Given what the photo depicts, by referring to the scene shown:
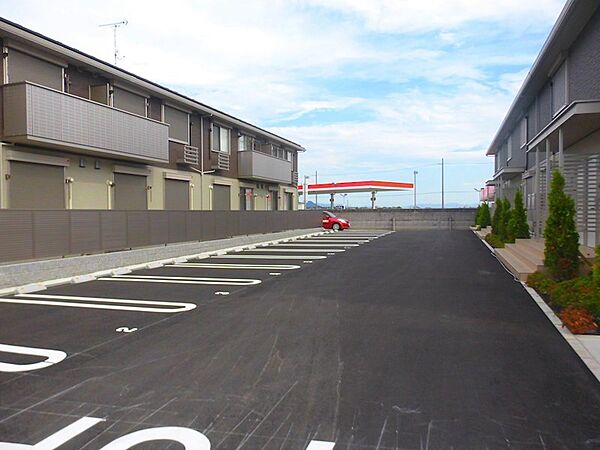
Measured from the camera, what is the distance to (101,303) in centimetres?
864

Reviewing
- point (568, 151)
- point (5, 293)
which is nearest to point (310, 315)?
point (5, 293)

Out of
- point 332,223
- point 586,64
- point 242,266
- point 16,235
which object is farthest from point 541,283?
point 332,223

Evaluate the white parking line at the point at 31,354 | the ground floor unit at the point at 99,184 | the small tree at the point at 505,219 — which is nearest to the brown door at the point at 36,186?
the ground floor unit at the point at 99,184

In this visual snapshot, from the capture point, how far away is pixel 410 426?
3660 mm

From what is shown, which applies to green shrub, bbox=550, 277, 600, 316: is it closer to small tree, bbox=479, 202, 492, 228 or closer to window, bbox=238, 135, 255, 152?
window, bbox=238, 135, 255, 152

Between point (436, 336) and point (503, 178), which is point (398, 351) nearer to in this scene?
point (436, 336)

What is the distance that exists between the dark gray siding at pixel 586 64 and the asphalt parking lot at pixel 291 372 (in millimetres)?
6188

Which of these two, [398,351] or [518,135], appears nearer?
[398,351]

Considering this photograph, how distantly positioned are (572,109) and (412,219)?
31.9 metres

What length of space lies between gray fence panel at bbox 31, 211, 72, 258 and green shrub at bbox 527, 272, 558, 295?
34.5ft

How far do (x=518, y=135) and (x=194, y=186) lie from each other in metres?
16.5

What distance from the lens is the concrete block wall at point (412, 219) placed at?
131 ft

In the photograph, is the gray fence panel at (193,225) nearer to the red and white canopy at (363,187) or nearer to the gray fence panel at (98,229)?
the gray fence panel at (98,229)

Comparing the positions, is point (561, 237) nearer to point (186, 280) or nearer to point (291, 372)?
point (291, 372)
